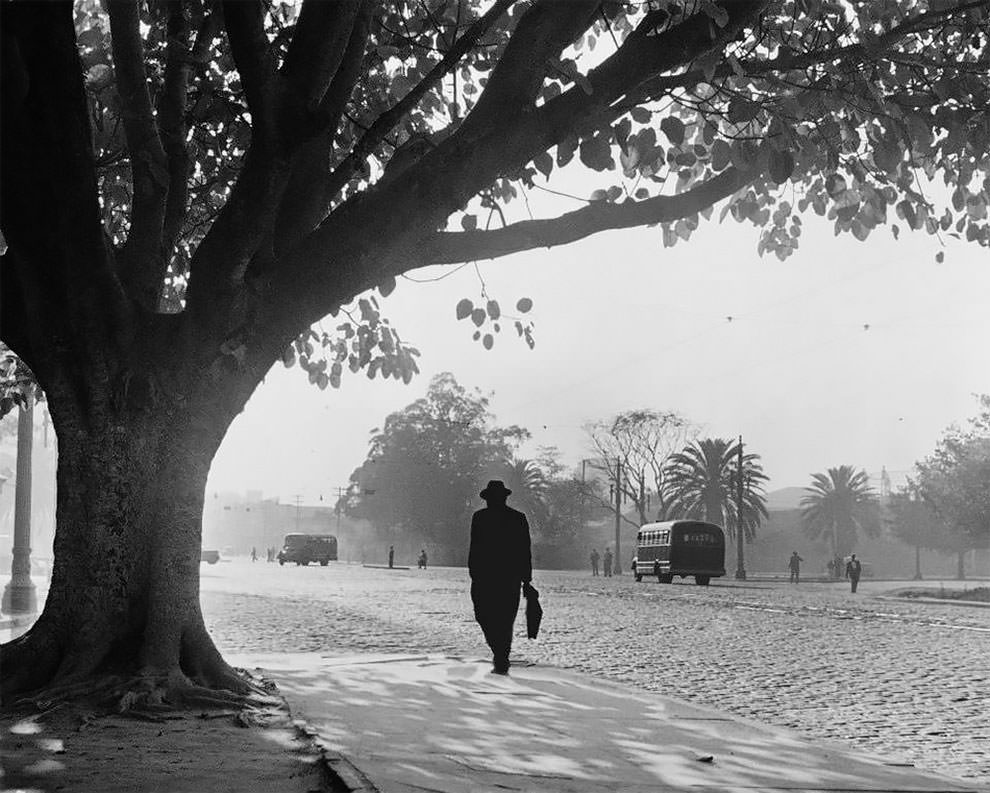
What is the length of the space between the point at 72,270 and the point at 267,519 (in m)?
193

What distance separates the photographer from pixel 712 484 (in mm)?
83125

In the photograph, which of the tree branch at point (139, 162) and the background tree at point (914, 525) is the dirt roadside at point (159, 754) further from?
the background tree at point (914, 525)

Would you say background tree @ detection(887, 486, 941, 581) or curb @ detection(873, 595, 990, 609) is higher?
background tree @ detection(887, 486, 941, 581)

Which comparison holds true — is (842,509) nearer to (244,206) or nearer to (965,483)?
(965,483)

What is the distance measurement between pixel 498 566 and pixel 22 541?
11220mm

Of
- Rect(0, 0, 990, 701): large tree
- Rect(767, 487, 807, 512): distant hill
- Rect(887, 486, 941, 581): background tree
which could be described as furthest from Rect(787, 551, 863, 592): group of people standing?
Rect(767, 487, 807, 512): distant hill

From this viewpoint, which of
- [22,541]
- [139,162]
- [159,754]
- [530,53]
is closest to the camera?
[159,754]

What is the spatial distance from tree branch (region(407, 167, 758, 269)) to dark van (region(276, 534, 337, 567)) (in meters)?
70.2

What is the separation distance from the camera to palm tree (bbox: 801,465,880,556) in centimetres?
9294

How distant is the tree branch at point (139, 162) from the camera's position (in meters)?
7.75

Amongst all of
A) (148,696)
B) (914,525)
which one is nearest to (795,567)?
(914,525)

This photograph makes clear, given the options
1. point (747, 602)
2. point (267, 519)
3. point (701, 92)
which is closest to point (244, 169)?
point (701, 92)

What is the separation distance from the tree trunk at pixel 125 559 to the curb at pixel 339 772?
176 cm

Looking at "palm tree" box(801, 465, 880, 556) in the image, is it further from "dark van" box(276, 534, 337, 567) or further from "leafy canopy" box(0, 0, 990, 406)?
"leafy canopy" box(0, 0, 990, 406)
